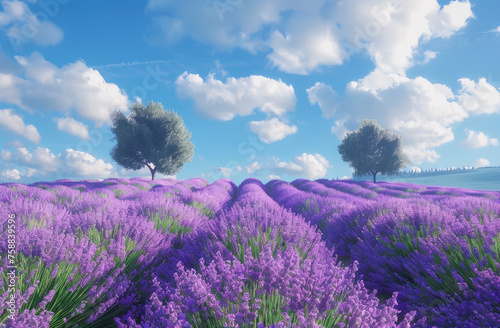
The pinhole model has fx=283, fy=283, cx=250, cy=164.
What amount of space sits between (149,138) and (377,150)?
23.0m

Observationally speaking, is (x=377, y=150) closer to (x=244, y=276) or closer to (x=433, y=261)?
(x=433, y=261)

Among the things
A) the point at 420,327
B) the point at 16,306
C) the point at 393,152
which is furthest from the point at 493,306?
the point at 393,152

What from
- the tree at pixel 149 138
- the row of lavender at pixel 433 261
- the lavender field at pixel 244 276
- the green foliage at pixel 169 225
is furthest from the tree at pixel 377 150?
the green foliage at pixel 169 225

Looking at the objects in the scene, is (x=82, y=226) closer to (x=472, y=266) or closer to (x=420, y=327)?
(x=420, y=327)

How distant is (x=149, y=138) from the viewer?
24.8m

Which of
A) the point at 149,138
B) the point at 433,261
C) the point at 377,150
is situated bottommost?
the point at 433,261

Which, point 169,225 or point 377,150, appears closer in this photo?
point 169,225

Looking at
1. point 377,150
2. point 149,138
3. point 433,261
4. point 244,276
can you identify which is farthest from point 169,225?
point 377,150

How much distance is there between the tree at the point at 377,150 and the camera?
96.9ft

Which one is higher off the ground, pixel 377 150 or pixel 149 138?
pixel 149 138

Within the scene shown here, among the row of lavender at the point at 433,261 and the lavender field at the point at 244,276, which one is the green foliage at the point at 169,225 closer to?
the lavender field at the point at 244,276

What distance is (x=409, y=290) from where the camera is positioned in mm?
2328

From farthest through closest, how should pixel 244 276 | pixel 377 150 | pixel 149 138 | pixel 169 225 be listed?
pixel 377 150
pixel 149 138
pixel 169 225
pixel 244 276

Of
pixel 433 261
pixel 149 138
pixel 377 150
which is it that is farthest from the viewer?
pixel 377 150
